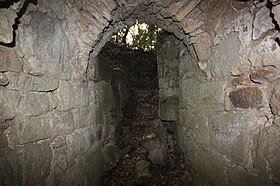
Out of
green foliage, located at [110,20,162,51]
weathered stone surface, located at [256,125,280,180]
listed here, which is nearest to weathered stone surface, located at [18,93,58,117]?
weathered stone surface, located at [256,125,280,180]

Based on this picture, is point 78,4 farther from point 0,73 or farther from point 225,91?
point 225,91

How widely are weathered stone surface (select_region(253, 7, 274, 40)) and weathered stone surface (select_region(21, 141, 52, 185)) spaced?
1.82 meters

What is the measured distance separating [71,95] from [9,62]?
797 mm

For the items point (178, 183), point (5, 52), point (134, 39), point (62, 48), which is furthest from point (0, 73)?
point (134, 39)

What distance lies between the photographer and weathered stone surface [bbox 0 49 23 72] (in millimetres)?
1246

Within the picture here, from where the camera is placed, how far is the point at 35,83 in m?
1.53

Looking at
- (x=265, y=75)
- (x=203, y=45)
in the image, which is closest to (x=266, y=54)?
(x=265, y=75)

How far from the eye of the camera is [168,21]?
229 cm

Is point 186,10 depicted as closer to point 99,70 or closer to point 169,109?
point 99,70

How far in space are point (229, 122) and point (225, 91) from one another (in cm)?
28

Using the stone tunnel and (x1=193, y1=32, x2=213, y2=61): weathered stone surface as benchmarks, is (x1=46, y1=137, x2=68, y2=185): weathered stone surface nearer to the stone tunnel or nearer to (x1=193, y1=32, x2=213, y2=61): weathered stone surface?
the stone tunnel

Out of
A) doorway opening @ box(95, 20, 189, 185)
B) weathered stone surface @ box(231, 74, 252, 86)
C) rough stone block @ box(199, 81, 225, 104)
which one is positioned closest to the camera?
weathered stone surface @ box(231, 74, 252, 86)

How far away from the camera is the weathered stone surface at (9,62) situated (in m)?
1.25

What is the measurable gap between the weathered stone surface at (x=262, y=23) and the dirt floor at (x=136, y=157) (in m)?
2.64
